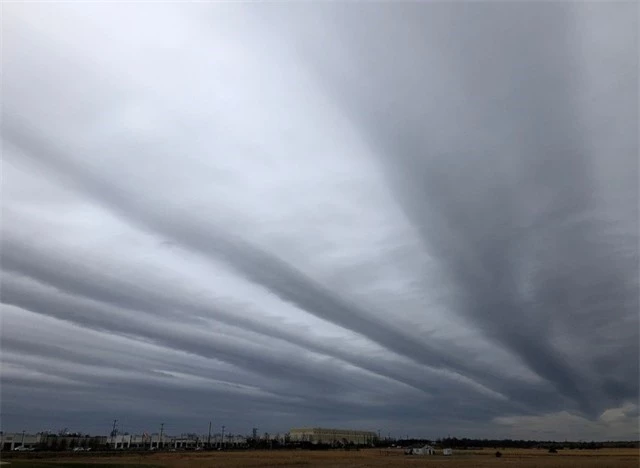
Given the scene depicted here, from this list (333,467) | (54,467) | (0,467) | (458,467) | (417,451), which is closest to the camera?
(0,467)

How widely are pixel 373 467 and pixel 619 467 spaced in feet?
121

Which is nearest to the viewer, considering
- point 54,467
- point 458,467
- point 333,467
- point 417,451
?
point 54,467

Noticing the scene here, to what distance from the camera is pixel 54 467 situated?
73.9m

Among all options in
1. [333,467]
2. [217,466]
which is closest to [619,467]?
[333,467]

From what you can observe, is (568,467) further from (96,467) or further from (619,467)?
(96,467)

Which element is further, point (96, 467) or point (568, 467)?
point (568, 467)

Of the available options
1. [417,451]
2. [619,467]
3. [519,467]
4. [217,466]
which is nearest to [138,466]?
[217,466]

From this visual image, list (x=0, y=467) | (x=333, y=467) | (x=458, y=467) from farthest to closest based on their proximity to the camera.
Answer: (x=458, y=467), (x=333, y=467), (x=0, y=467)

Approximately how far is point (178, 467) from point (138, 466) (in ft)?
20.8

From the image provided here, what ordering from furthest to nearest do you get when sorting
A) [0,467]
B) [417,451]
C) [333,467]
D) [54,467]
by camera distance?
1. [417,451]
2. [333,467]
3. [54,467]
4. [0,467]

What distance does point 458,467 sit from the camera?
86.0m

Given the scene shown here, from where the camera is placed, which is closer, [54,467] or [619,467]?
[54,467]

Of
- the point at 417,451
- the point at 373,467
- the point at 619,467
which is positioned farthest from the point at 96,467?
the point at 417,451

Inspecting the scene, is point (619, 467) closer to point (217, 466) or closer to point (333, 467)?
point (333, 467)
